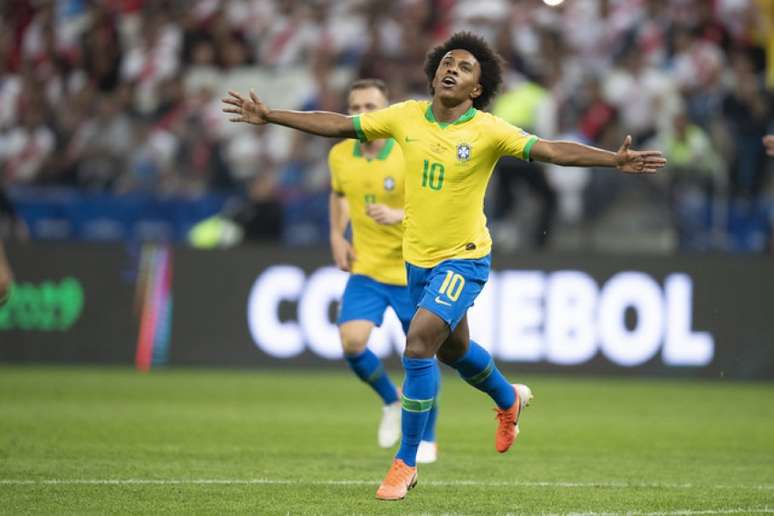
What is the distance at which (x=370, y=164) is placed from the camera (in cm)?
1073

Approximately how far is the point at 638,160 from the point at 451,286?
1.30 meters

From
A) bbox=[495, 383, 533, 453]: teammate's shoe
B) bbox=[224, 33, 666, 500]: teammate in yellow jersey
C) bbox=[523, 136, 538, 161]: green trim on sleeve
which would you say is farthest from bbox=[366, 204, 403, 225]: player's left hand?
bbox=[523, 136, 538, 161]: green trim on sleeve

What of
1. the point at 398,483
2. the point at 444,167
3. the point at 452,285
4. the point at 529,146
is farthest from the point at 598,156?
the point at 398,483

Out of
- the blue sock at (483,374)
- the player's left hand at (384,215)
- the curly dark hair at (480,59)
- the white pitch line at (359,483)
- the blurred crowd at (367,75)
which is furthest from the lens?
the blurred crowd at (367,75)

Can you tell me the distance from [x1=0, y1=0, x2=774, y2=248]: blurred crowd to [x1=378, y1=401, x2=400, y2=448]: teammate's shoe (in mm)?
6490

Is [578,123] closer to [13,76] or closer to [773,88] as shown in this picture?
[773,88]

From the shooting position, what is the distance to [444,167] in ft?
27.3

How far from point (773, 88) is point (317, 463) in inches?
418

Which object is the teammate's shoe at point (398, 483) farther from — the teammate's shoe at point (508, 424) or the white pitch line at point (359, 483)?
the teammate's shoe at point (508, 424)

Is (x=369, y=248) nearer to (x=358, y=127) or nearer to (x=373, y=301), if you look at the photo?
(x=373, y=301)

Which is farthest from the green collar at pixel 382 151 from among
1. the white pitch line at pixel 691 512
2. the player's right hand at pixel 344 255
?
the white pitch line at pixel 691 512

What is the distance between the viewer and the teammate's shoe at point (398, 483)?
7.95 meters

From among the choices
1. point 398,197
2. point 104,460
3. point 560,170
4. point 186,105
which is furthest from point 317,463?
point 186,105

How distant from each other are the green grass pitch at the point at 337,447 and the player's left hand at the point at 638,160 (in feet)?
6.10
